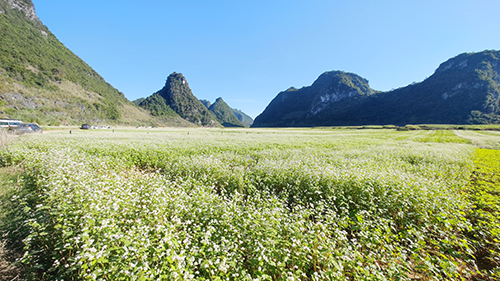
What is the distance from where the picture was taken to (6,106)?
58.7 metres

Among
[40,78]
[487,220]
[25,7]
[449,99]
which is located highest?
[25,7]

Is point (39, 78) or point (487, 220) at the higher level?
point (39, 78)

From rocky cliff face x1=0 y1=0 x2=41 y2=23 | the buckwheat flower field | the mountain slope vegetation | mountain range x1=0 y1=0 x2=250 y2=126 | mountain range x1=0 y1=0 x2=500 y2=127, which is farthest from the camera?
rocky cliff face x1=0 y1=0 x2=41 y2=23

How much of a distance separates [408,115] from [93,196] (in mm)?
209364

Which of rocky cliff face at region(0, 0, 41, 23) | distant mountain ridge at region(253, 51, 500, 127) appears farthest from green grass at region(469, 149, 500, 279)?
rocky cliff face at region(0, 0, 41, 23)

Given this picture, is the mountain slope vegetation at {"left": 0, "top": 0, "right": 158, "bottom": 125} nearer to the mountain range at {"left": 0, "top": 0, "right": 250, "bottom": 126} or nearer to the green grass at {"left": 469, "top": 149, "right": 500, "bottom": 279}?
the mountain range at {"left": 0, "top": 0, "right": 250, "bottom": 126}

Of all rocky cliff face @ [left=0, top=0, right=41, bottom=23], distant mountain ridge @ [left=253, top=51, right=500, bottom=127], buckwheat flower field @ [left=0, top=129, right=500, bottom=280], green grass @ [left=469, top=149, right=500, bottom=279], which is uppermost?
rocky cliff face @ [left=0, top=0, right=41, bottom=23]

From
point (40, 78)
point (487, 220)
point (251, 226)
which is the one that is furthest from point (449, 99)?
point (40, 78)

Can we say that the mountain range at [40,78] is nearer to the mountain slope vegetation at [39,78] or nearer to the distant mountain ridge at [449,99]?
the mountain slope vegetation at [39,78]

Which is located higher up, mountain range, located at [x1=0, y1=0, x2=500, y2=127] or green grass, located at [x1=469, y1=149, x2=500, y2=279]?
mountain range, located at [x1=0, y1=0, x2=500, y2=127]

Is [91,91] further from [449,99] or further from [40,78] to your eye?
[449,99]

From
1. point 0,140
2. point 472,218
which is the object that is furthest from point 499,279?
point 0,140

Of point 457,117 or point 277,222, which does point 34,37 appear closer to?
point 277,222

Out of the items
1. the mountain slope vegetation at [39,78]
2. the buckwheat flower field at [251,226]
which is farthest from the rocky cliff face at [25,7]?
the buckwheat flower field at [251,226]
